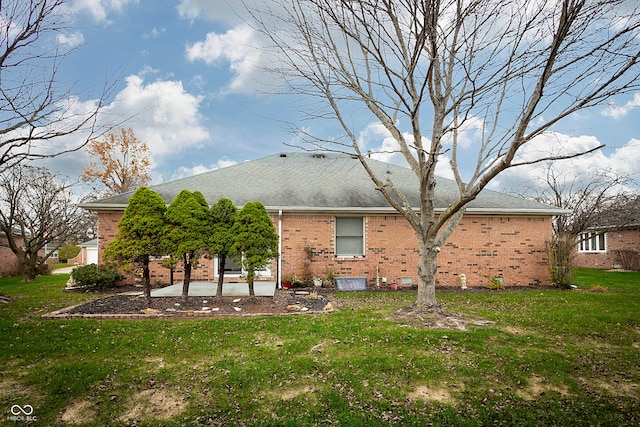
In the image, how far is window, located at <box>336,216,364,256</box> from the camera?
13.0m

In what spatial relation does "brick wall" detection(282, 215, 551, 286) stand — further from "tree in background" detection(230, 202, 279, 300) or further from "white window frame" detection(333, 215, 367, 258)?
"tree in background" detection(230, 202, 279, 300)

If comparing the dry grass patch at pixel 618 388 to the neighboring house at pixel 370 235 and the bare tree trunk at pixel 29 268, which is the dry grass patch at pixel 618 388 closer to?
the neighboring house at pixel 370 235

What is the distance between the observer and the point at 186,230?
347 inches

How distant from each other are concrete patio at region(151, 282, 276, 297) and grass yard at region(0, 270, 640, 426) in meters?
2.92

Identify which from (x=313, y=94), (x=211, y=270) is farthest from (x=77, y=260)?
(x=313, y=94)

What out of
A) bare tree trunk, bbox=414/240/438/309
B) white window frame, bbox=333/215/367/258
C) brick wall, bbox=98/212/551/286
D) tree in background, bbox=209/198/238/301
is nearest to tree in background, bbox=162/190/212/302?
tree in background, bbox=209/198/238/301

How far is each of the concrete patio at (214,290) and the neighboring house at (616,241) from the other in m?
18.3

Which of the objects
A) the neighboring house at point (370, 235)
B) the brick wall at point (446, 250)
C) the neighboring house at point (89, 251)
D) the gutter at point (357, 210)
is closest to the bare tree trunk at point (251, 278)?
the neighboring house at point (370, 235)

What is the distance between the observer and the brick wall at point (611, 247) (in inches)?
870

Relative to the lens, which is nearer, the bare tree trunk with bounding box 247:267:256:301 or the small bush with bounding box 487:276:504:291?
the bare tree trunk with bounding box 247:267:256:301

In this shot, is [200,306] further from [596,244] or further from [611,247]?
[596,244]

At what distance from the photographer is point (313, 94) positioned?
27.4 ft

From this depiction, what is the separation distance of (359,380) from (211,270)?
910 cm

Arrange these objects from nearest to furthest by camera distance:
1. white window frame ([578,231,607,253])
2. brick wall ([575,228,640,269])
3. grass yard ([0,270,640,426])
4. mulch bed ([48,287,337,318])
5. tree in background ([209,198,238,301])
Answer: grass yard ([0,270,640,426]) → mulch bed ([48,287,337,318]) → tree in background ([209,198,238,301]) → brick wall ([575,228,640,269]) → white window frame ([578,231,607,253])
